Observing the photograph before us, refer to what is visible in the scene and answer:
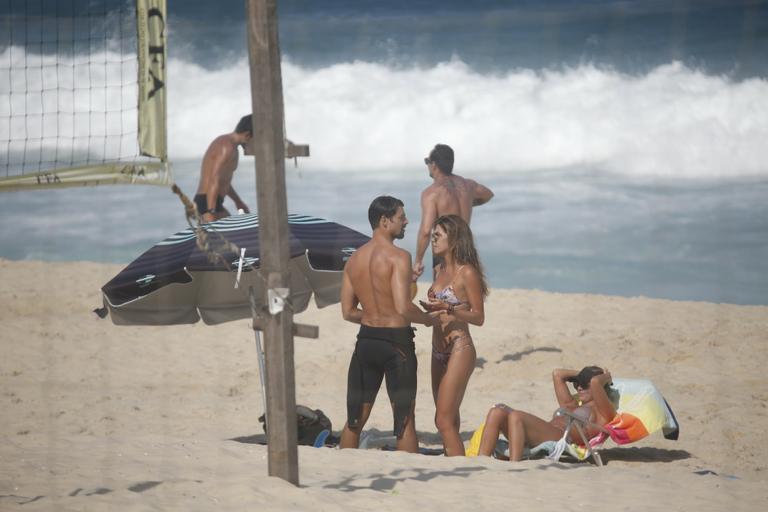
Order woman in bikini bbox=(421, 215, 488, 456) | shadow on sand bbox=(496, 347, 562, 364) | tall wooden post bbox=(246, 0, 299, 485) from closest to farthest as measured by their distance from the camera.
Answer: tall wooden post bbox=(246, 0, 299, 485)
woman in bikini bbox=(421, 215, 488, 456)
shadow on sand bbox=(496, 347, 562, 364)

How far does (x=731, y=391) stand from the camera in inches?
320

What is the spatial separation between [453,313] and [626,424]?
1.39 meters

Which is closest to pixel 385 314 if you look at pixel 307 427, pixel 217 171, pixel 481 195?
pixel 307 427

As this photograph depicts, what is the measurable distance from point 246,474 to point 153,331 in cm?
746

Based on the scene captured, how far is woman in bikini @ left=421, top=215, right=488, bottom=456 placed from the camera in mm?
5297

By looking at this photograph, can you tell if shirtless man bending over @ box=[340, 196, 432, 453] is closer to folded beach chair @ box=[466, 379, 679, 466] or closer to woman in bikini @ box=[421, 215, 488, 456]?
woman in bikini @ box=[421, 215, 488, 456]

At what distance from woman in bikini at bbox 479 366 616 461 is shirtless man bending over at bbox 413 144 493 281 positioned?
1.78 meters

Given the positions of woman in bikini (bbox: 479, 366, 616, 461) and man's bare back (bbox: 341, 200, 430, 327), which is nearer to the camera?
man's bare back (bbox: 341, 200, 430, 327)

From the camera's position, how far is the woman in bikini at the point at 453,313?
5297mm

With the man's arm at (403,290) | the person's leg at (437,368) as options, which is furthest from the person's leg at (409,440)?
the man's arm at (403,290)

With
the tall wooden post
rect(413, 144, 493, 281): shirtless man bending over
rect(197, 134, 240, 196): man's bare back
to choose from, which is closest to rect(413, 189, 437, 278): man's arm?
rect(413, 144, 493, 281): shirtless man bending over

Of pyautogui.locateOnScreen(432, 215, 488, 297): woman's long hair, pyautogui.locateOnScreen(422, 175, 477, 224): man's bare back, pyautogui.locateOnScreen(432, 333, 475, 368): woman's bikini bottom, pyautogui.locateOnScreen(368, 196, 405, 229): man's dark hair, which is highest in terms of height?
pyautogui.locateOnScreen(422, 175, 477, 224): man's bare back

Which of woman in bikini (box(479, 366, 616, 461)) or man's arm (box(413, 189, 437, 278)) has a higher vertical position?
man's arm (box(413, 189, 437, 278))

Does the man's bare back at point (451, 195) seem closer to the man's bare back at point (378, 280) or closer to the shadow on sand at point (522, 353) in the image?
the man's bare back at point (378, 280)
